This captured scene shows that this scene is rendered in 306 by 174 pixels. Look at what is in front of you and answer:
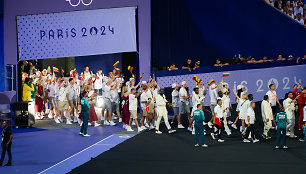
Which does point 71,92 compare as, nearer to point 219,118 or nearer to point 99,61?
point 99,61

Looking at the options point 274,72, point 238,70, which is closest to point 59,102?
point 238,70

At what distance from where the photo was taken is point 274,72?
76.2 feet

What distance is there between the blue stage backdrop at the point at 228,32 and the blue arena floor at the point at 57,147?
24.6 ft

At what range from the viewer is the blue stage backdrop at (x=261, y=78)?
2250 cm

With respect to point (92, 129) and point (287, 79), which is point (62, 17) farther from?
point (287, 79)

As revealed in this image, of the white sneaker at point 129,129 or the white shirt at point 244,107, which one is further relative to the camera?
the white sneaker at point 129,129

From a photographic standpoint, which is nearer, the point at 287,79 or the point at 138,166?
the point at 138,166

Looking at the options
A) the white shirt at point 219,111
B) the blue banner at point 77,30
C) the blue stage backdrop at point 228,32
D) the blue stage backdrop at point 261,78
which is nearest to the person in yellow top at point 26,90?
the blue banner at point 77,30

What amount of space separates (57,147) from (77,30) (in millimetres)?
7902

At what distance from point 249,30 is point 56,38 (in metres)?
10.8

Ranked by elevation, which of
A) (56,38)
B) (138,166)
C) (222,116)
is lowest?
(138,166)

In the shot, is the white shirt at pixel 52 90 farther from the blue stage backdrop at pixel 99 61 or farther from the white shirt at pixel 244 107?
the white shirt at pixel 244 107

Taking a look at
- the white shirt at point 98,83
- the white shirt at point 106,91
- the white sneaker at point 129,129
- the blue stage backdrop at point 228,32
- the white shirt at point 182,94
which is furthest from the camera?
the blue stage backdrop at point 228,32

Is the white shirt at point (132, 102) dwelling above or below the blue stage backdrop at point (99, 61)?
below
